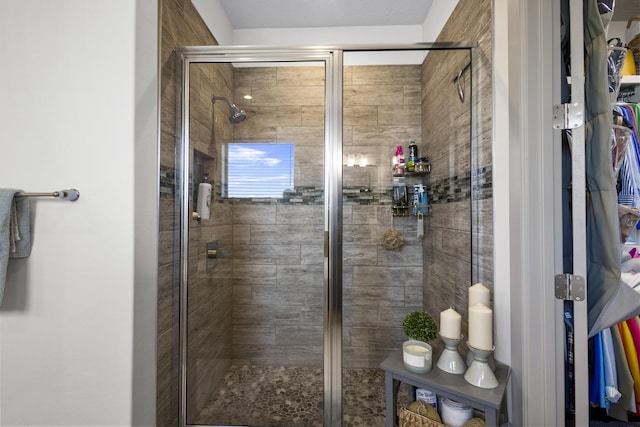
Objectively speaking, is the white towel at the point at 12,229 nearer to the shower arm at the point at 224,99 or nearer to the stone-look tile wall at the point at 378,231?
the shower arm at the point at 224,99

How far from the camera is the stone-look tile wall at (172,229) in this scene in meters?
1.29

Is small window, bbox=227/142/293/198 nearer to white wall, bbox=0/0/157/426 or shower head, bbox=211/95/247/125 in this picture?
shower head, bbox=211/95/247/125

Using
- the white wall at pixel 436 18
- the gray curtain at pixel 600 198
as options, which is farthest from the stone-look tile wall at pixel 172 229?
the gray curtain at pixel 600 198

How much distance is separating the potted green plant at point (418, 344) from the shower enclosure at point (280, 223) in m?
0.30

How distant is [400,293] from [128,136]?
1652mm

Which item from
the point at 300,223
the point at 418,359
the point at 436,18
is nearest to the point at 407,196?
the point at 300,223

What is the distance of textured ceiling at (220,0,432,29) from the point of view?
75.5 inches

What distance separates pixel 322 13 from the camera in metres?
2.03

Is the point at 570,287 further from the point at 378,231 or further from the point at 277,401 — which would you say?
the point at 277,401

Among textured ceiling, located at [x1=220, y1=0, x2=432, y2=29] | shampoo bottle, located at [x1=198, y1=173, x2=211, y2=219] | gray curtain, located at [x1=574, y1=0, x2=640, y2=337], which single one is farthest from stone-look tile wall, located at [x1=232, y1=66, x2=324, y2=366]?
gray curtain, located at [x1=574, y1=0, x2=640, y2=337]

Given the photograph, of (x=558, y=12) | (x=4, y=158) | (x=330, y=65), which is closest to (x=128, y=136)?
(x=4, y=158)

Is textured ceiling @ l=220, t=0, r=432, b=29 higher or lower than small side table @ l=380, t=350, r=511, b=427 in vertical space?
higher

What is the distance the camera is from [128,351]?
1.09 m

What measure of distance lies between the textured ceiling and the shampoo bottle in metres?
1.38
